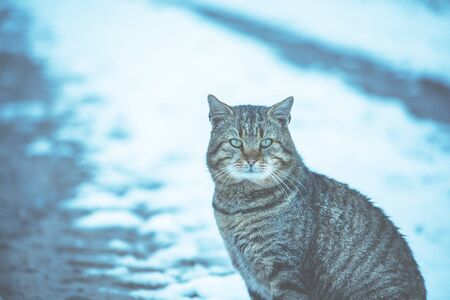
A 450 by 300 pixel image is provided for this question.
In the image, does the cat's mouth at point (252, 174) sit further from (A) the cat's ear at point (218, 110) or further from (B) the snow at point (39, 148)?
(B) the snow at point (39, 148)

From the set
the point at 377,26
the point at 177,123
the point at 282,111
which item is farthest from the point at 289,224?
the point at 377,26

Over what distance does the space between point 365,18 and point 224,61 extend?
3.73 m

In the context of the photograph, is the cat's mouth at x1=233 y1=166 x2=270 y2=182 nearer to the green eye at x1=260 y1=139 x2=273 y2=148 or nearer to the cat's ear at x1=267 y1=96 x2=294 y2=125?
the green eye at x1=260 y1=139 x2=273 y2=148

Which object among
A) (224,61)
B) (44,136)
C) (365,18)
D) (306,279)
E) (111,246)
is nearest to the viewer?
(306,279)

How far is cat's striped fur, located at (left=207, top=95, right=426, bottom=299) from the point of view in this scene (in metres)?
3.76

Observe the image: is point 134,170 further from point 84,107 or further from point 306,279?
point 306,279

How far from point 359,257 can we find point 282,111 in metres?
1.15

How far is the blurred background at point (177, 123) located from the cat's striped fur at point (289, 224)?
0.93 metres

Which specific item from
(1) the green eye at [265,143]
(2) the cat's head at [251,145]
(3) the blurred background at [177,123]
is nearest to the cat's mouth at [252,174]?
(2) the cat's head at [251,145]

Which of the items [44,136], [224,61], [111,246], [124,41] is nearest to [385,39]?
[224,61]

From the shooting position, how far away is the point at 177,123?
9797 mm

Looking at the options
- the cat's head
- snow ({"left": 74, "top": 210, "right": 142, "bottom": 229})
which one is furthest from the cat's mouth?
snow ({"left": 74, "top": 210, "right": 142, "bottom": 229})

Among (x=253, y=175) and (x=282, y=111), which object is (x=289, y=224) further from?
(x=282, y=111)

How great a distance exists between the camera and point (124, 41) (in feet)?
48.8
